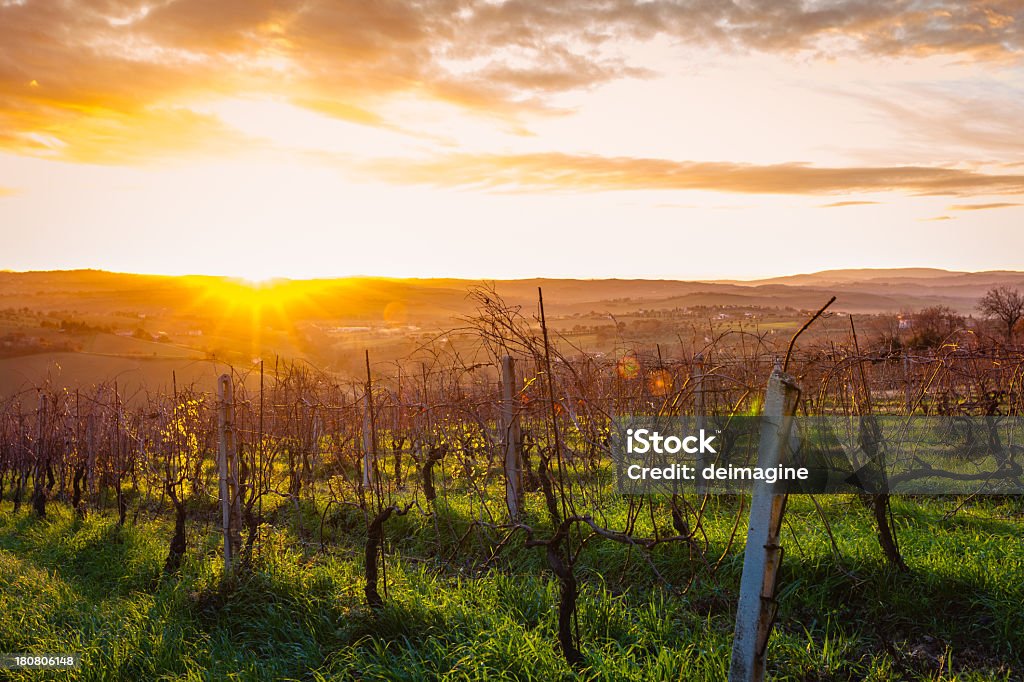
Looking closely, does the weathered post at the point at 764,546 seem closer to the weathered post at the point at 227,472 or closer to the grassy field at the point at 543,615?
the grassy field at the point at 543,615

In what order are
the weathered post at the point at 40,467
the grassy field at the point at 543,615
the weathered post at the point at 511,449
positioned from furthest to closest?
the weathered post at the point at 40,467, the weathered post at the point at 511,449, the grassy field at the point at 543,615

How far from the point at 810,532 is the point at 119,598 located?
556 cm

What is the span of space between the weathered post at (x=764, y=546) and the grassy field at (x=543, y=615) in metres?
1.09

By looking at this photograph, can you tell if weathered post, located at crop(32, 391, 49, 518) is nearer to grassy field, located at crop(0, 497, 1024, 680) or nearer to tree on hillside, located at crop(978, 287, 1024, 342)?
grassy field, located at crop(0, 497, 1024, 680)

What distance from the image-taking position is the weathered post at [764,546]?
2756 mm

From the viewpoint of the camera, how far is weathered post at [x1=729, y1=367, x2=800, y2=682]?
9.04 ft

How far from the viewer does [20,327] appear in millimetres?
44688

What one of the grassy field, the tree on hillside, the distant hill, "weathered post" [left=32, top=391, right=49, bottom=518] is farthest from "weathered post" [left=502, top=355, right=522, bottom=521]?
the distant hill

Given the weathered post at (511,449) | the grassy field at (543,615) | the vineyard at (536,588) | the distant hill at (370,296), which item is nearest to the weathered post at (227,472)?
the vineyard at (536,588)

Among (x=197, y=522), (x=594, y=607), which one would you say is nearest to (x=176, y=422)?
(x=197, y=522)

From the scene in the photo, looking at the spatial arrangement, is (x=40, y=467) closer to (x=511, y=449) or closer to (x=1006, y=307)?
(x=511, y=449)

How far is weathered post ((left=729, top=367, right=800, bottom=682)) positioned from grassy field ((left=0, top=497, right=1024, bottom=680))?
1090mm

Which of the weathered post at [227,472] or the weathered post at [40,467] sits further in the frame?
the weathered post at [40,467]

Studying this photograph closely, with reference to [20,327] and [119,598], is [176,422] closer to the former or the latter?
[119,598]
